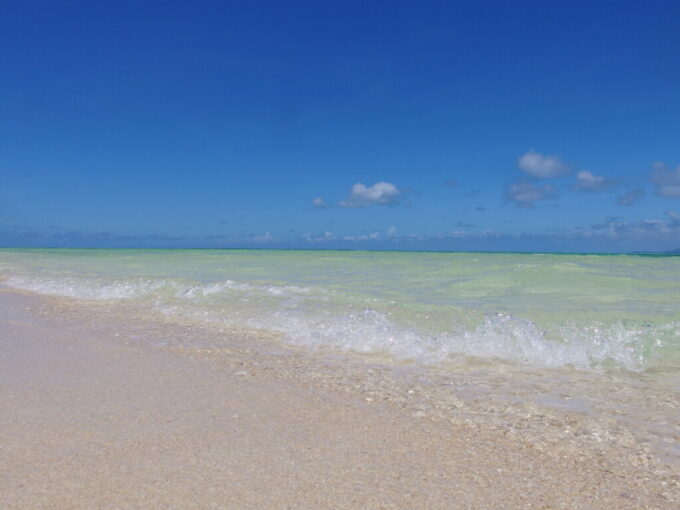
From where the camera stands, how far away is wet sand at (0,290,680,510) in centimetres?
253

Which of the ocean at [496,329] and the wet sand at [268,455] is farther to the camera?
the ocean at [496,329]

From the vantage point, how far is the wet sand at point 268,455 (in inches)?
99.4

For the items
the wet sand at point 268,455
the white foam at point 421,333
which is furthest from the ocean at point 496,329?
the wet sand at point 268,455

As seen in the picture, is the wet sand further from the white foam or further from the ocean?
the white foam

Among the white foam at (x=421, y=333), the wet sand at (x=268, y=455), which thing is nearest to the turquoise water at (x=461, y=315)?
the white foam at (x=421, y=333)

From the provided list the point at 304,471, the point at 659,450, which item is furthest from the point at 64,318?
the point at 659,450

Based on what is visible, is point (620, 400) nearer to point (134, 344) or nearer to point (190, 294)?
point (134, 344)

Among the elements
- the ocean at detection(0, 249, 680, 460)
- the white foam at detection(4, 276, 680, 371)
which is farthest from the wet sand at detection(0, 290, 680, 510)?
the white foam at detection(4, 276, 680, 371)

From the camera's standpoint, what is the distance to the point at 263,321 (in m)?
8.23

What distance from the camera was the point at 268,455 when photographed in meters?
2.99

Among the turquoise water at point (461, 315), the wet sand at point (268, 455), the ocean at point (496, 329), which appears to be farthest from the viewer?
the turquoise water at point (461, 315)

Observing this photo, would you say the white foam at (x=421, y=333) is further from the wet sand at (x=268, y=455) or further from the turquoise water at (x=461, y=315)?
the wet sand at (x=268, y=455)

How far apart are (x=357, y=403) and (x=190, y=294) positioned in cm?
771

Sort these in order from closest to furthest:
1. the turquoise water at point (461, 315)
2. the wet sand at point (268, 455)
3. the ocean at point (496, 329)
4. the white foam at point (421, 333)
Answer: the wet sand at point (268, 455) < the ocean at point (496, 329) < the white foam at point (421, 333) < the turquoise water at point (461, 315)
